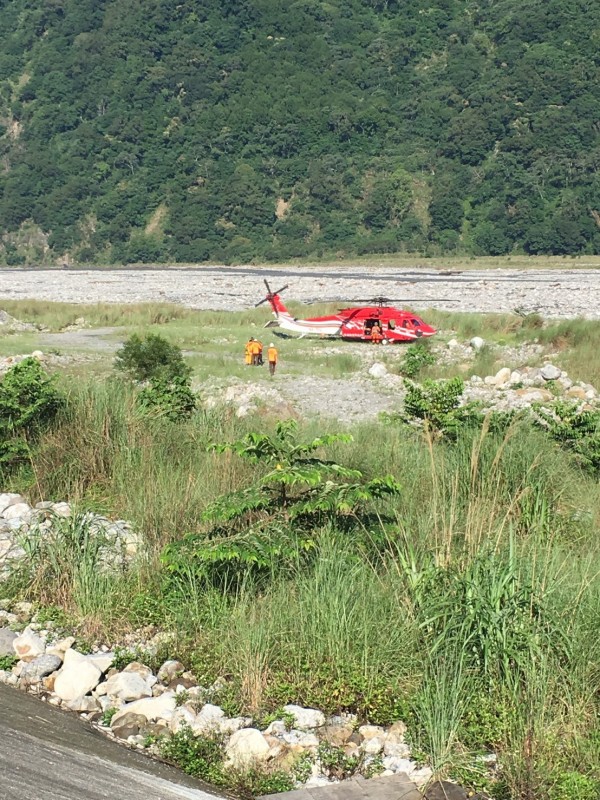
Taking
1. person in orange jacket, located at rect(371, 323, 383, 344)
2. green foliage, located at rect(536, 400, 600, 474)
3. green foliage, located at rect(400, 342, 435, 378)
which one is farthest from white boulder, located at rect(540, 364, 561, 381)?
green foliage, located at rect(536, 400, 600, 474)

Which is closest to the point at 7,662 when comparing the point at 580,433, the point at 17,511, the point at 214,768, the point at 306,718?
the point at 214,768

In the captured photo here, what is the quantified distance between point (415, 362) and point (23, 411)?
56.7 feet

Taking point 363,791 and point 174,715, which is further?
point 174,715

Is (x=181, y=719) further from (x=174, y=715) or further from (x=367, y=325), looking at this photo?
(x=367, y=325)

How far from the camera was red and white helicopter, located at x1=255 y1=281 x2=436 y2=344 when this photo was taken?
30547mm

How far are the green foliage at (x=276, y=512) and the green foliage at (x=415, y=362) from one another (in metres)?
18.3

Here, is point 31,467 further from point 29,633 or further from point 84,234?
point 84,234

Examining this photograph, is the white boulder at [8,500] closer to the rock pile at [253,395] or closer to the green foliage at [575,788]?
the green foliage at [575,788]

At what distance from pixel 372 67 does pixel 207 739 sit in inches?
5393

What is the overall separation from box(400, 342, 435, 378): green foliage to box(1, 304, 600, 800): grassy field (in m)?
16.5

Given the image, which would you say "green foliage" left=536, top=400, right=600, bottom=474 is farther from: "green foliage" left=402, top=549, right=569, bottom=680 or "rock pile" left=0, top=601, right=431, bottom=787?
"rock pile" left=0, top=601, right=431, bottom=787

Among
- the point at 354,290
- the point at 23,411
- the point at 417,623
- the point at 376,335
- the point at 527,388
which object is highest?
the point at 23,411

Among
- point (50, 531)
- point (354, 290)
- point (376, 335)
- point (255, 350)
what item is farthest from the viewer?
point (354, 290)

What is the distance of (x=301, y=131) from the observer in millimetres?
122188
